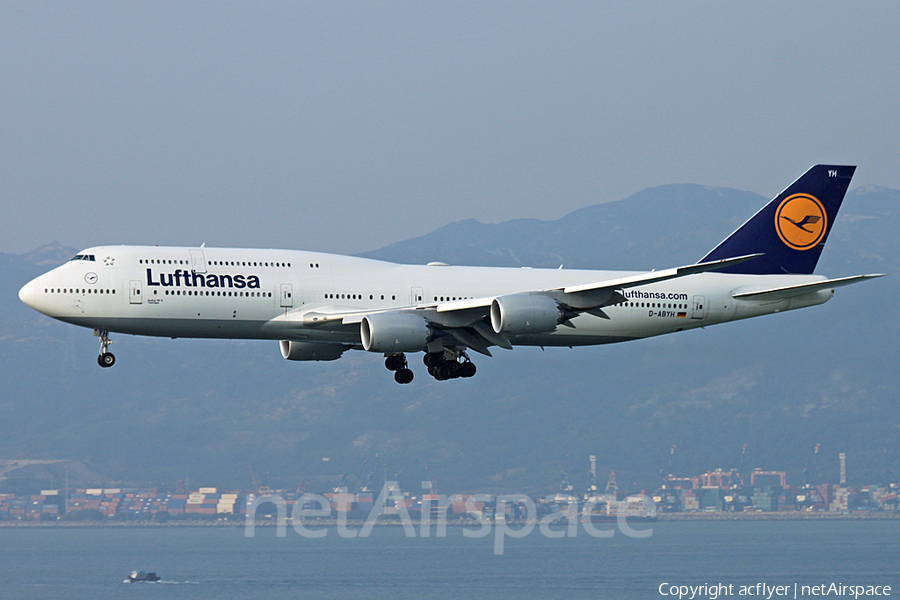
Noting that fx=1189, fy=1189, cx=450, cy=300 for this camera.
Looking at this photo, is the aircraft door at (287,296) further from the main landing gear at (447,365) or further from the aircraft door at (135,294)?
the main landing gear at (447,365)

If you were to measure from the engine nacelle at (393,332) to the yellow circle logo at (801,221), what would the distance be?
20983 millimetres

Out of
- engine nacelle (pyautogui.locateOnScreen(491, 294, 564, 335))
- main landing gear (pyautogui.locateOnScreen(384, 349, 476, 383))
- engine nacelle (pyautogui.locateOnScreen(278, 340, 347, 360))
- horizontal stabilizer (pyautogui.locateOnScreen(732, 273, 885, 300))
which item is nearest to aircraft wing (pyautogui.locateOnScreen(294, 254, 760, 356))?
engine nacelle (pyautogui.locateOnScreen(491, 294, 564, 335))

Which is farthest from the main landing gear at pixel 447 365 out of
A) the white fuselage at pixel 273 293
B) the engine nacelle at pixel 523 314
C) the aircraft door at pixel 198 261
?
the aircraft door at pixel 198 261

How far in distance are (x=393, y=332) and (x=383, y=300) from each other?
157 inches

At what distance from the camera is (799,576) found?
19625cm

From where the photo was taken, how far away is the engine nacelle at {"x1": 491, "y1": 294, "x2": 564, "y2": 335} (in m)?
47.7

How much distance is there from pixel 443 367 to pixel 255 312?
364 inches

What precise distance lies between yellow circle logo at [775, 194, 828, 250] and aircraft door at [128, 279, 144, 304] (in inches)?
1221

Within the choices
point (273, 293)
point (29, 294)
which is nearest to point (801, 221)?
point (273, 293)

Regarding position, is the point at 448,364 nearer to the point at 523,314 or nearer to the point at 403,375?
the point at 403,375

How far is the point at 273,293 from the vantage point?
49.3 m

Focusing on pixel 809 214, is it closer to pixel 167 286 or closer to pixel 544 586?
pixel 167 286

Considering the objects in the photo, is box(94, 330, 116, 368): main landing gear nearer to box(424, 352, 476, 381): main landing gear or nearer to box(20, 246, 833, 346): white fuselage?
box(20, 246, 833, 346): white fuselage

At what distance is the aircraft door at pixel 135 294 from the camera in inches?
1877
